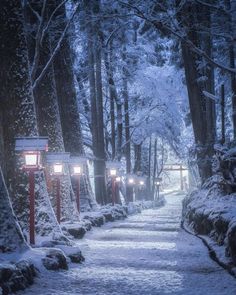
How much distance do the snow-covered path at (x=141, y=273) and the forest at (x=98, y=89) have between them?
0.89 meters

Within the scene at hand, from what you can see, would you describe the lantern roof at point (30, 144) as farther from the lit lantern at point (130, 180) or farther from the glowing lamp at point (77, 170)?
the lit lantern at point (130, 180)

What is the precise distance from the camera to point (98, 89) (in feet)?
78.6

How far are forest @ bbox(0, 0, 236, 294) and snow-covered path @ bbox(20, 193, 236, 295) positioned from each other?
0.89 meters

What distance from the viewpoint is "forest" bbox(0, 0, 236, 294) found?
391 inches

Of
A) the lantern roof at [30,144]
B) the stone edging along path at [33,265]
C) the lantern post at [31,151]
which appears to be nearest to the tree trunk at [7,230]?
the stone edging along path at [33,265]

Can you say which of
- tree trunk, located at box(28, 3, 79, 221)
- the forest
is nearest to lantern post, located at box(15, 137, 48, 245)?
the forest

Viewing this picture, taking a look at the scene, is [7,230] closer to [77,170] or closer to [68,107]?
[77,170]

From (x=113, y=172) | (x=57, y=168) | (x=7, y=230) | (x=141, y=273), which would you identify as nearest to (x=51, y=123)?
(x=57, y=168)

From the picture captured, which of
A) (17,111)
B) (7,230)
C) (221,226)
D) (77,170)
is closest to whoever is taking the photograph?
(7,230)

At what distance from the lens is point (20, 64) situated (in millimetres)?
10461

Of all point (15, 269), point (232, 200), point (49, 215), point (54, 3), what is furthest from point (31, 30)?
point (15, 269)

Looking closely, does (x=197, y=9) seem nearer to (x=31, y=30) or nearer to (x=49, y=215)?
(x=31, y=30)

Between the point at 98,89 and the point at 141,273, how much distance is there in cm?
1760

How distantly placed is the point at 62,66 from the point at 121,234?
345 inches
